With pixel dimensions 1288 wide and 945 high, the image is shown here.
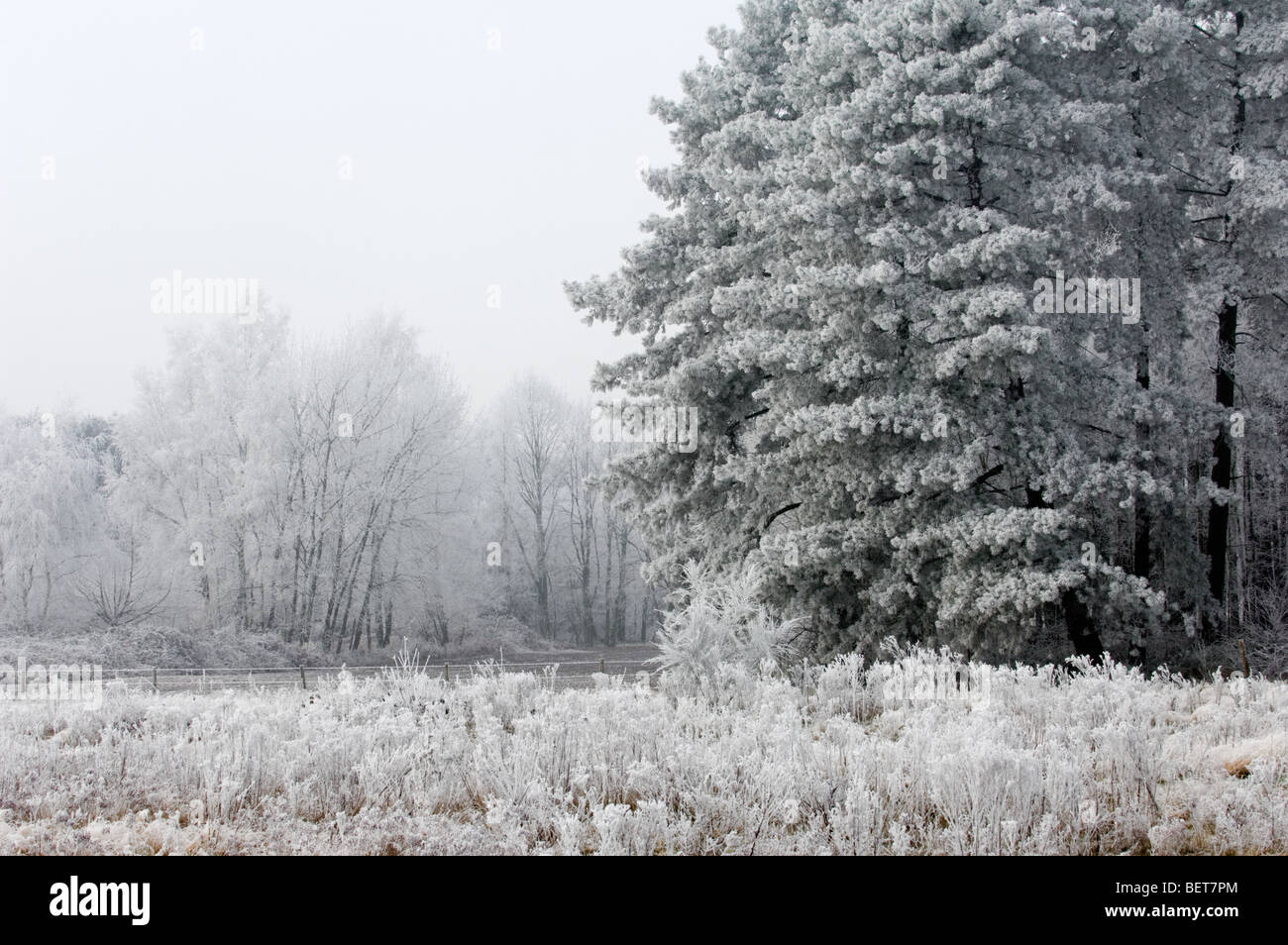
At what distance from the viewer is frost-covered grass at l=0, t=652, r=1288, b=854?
5.96 metres

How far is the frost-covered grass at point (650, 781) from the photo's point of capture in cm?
596

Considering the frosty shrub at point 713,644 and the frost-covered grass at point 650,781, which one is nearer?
the frost-covered grass at point 650,781

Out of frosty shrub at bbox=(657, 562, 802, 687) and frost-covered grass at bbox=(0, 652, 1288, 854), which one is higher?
frosty shrub at bbox=(657, 562, 802, 687)

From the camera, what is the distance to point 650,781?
6.73 metres

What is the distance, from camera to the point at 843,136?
17.9 m

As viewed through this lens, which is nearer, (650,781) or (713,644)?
(650,781)

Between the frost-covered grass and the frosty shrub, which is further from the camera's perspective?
the frosty shrub

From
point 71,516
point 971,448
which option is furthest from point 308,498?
point 971,448

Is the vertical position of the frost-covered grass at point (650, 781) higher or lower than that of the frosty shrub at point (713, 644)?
lower
